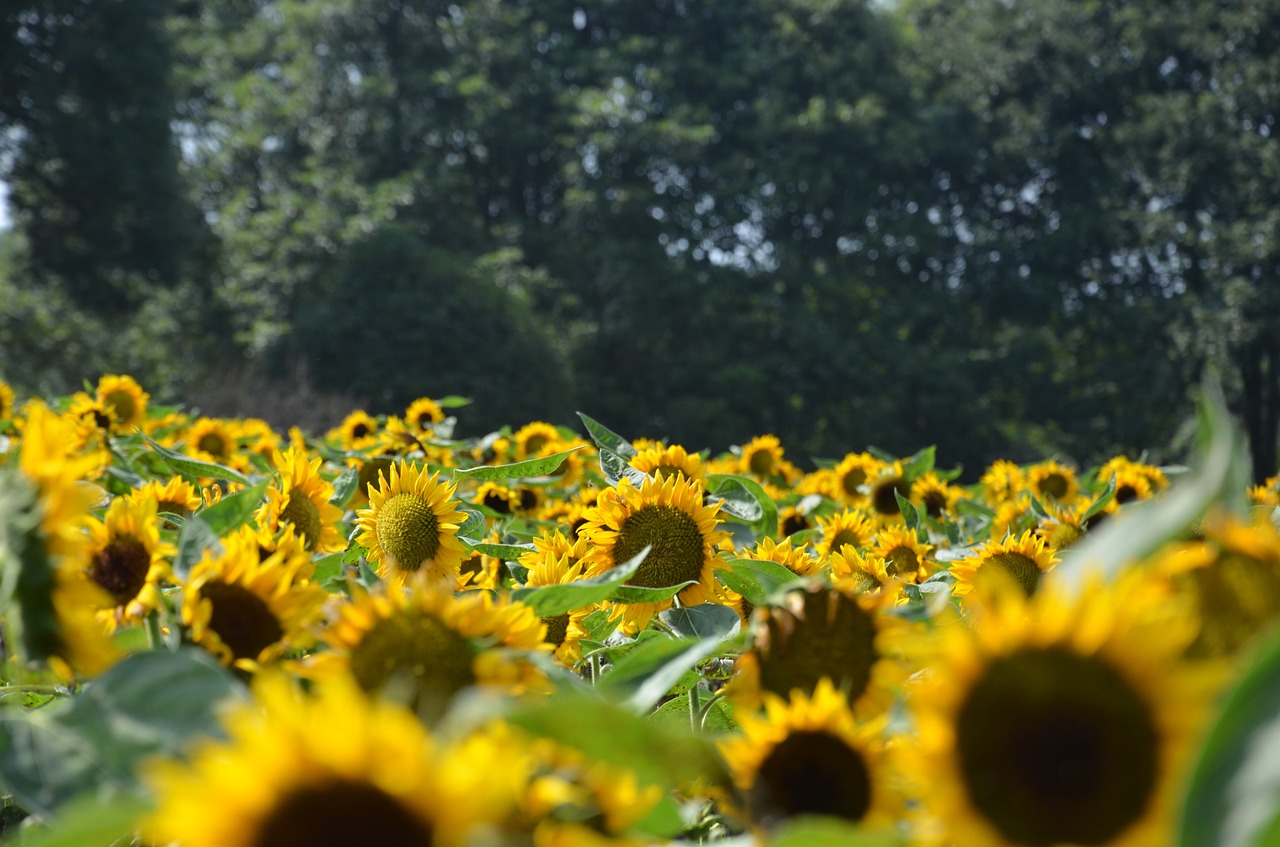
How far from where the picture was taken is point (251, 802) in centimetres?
45

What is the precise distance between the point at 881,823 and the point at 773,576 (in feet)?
1.39

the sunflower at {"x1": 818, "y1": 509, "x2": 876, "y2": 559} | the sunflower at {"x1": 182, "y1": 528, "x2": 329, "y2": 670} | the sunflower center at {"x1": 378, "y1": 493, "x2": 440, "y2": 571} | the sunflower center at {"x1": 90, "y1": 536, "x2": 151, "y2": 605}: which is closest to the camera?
the sunflower at {"x1": 182, "y1": 528, "x2": 329, "y2": 670}

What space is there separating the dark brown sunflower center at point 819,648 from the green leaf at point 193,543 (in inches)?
16.7

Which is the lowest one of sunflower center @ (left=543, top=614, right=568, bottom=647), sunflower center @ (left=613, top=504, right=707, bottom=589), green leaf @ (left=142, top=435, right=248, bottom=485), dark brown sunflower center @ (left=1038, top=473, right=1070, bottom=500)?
dark brown sunflower center @ (left=1038, top=473, right=1070, bottom=500)

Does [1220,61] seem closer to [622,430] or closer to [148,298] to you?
[622,430]

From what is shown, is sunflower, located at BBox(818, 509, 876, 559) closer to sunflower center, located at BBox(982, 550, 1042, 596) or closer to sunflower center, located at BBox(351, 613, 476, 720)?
sunflower center, located at BBox(982, 550, 1042, 596)

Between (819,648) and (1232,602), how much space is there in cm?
30

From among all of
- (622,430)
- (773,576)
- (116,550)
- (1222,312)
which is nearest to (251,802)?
(116,550)

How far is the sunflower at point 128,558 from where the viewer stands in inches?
33.3

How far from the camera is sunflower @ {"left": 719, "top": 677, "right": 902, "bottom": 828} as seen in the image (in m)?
0.64

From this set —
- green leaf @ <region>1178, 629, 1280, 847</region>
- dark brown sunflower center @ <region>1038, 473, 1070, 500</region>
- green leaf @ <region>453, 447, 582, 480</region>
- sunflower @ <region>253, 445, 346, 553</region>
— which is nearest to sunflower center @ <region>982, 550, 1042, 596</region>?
green leaf @ <region>453, 447, 582, 480</region>

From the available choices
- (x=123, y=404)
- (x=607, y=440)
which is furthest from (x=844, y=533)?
(x=123, y=404)

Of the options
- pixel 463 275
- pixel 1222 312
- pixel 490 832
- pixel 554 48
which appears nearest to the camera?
pixel 490 832

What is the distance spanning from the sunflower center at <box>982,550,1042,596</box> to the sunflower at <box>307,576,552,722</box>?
2.70 feet
